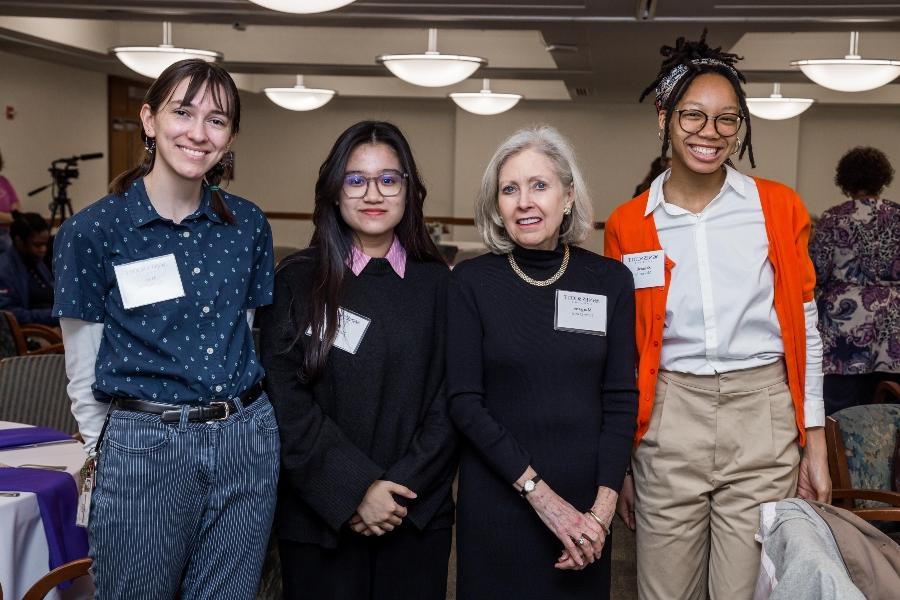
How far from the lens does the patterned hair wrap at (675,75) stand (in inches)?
88.7

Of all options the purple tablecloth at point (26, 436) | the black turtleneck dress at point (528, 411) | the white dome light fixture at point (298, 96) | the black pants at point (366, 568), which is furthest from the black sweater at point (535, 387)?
the white dome light fixture at point (298, 96)

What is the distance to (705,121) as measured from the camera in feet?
7.14

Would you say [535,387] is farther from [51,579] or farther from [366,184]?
A: [51,579]

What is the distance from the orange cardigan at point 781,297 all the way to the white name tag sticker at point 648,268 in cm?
1

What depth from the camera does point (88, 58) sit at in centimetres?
912

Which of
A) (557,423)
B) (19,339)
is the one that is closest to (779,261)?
(557,423)

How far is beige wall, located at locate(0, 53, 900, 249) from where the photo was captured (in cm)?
1307

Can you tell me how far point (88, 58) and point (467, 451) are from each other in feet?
27.3

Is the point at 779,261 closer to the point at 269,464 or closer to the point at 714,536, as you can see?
the point at 714,536

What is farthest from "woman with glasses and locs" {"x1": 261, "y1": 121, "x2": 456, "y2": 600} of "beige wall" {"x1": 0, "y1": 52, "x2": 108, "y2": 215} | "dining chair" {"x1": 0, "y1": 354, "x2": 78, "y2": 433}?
"beige wall" {"x1": 0, "y1": 52, "x2": 108, "y2": 215}

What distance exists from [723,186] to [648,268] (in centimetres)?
28

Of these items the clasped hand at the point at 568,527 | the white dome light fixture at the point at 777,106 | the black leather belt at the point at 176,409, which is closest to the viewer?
the black leather belt at the point at 176,409

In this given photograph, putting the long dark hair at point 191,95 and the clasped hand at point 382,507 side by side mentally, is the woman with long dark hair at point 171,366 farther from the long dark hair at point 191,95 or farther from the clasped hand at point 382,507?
the clasped hand at point 382,507

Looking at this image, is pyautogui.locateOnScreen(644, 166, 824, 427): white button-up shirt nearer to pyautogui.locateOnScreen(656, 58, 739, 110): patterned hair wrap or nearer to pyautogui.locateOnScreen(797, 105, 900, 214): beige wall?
pyautogui.locateOnScreen(656, 58, 739, 110): patterned hair wrap
